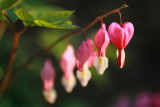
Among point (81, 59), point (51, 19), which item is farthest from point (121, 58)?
point (51, 19)

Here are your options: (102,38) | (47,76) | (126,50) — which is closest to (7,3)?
(102,38)

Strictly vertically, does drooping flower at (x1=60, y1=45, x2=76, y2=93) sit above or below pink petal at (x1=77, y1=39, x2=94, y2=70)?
below

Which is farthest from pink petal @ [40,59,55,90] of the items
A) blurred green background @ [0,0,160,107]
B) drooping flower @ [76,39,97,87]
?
blurred green background @ [0,0,160,107]

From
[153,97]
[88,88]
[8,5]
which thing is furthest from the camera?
[88,88]

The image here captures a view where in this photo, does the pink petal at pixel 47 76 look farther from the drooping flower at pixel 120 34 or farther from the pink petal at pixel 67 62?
the drooping flower at pixel 120 34

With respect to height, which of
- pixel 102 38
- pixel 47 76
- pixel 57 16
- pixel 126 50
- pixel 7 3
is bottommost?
pixel 126 50

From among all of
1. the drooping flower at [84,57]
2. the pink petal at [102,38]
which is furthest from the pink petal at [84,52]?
the pink petal at [102,38]

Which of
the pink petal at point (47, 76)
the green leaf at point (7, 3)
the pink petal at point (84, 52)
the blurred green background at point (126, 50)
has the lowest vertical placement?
the blurred green background at point (126, 50)

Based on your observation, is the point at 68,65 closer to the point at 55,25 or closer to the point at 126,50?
the point at 55,25

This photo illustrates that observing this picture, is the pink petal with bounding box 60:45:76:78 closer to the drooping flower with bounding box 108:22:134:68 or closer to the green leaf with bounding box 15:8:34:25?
the drooping flower with bounding box 108:22:134:68

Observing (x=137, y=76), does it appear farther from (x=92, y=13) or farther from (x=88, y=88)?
(x=92, y=13)

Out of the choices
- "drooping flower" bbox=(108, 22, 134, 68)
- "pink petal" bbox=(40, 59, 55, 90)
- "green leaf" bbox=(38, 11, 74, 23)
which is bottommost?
"pink petal" bbox=(40, 59, 55, 90)
